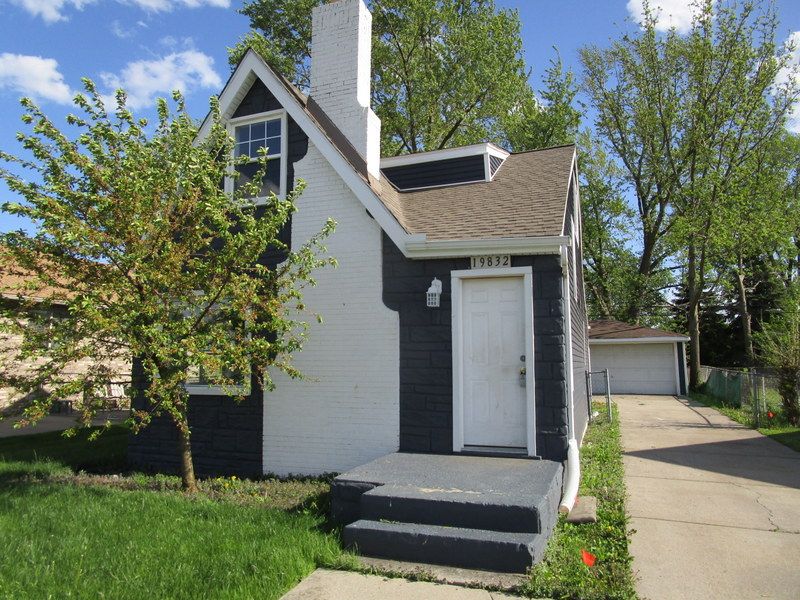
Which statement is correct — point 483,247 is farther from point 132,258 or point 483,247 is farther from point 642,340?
point 642,340

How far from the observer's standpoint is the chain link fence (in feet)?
43.1

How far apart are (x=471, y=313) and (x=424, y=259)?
3.09 ft

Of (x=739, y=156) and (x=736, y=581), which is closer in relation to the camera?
(x=736, y=581)

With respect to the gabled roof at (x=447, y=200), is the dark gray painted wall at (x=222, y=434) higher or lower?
lower

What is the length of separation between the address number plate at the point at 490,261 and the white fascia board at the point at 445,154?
3145mm

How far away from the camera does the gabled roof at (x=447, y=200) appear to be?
705 cm

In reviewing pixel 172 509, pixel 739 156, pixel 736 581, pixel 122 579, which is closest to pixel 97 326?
pixel 172 509

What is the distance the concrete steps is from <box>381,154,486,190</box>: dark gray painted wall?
18.3ft

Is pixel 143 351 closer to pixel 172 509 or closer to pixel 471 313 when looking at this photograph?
pixel 172 509

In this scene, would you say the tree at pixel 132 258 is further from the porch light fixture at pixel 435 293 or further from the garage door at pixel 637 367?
the garage door at pixel 637 367

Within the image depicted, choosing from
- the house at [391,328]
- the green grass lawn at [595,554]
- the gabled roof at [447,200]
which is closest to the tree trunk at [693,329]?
the gabled roof at [447,200]

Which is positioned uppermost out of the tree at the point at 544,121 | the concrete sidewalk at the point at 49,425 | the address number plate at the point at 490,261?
the tree at the point at 544,121

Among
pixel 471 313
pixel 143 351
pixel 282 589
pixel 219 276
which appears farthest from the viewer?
pixel 471 313

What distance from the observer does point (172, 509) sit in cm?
588
